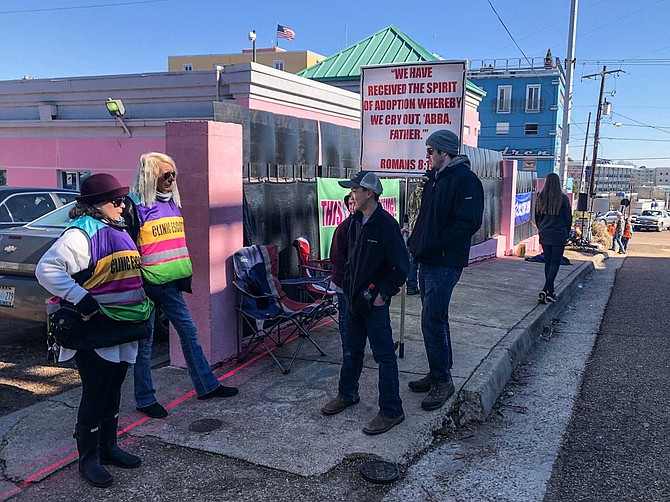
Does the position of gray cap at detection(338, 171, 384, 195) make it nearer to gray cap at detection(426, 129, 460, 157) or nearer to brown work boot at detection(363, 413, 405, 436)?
gray cap at detection(426, 129, 460, 157)

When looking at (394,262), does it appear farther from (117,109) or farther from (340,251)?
(117,109)

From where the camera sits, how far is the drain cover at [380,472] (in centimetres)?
353

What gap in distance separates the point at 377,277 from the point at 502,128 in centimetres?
5466

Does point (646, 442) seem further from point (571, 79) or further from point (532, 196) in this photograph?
point (571, 79)

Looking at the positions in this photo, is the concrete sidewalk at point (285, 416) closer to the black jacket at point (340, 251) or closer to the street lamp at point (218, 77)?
the black jacket at point (340, 251)

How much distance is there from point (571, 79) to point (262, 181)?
704 inches

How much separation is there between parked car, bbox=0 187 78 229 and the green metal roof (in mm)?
10659

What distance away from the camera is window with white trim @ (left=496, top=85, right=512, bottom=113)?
54500 millimetres

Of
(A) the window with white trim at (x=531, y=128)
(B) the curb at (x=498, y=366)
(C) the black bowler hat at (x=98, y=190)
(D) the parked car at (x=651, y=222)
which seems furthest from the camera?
(A) the window with white trim at (x=531, y=128)

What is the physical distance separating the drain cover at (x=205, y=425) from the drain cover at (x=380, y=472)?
1.14 m

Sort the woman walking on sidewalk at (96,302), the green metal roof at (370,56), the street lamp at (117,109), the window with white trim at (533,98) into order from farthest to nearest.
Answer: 1. the window with white trim at (533,98)
2. the green metal roof at (370,56)
3. the street lamp at (117,109)
4. the woman walking on sidewalk at (96,302)

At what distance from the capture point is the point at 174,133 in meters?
4.98

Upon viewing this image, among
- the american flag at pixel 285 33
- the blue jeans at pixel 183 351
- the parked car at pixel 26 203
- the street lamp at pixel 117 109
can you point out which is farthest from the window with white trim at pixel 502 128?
the blue jeans at pixel 183 351

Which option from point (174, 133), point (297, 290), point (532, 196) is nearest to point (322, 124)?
point (297, 290)
